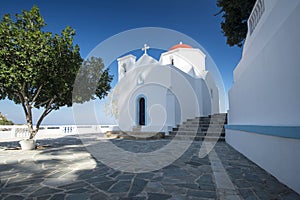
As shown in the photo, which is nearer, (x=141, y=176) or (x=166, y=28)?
→ (x=141, y=176)

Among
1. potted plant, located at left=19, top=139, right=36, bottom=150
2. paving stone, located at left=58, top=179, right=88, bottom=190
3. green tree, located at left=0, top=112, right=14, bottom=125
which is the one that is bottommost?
potted plant, located at left=19, top=139, right=36, bottom=150

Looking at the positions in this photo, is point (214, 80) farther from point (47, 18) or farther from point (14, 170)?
point (14, 170)

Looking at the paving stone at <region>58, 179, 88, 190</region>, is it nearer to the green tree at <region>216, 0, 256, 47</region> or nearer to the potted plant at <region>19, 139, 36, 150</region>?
the potted plant at <region>19, 139, 36, 150</region>

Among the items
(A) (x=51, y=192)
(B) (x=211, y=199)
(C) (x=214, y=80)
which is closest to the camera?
(B) (x=211, y=199)

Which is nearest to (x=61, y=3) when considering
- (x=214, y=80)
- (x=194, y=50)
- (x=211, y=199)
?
(x=211, y=199)

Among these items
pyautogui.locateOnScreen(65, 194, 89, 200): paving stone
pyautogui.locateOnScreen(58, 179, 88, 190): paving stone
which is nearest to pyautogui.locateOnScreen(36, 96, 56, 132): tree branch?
pyautogui.locateOnScreen(58, 179, 88, 190): paving stone

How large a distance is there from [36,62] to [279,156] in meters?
7.31

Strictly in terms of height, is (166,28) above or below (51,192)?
above

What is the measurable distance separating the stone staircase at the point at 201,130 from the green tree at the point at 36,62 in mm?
6061

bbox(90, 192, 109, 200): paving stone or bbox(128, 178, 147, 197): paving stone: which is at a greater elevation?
bbox(90, 192, 109, 200): paving stone

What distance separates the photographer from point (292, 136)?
2.49 metres

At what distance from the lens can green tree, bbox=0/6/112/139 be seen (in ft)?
19.1

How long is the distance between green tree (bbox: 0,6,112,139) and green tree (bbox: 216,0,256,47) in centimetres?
769

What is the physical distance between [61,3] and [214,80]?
14742 mm
